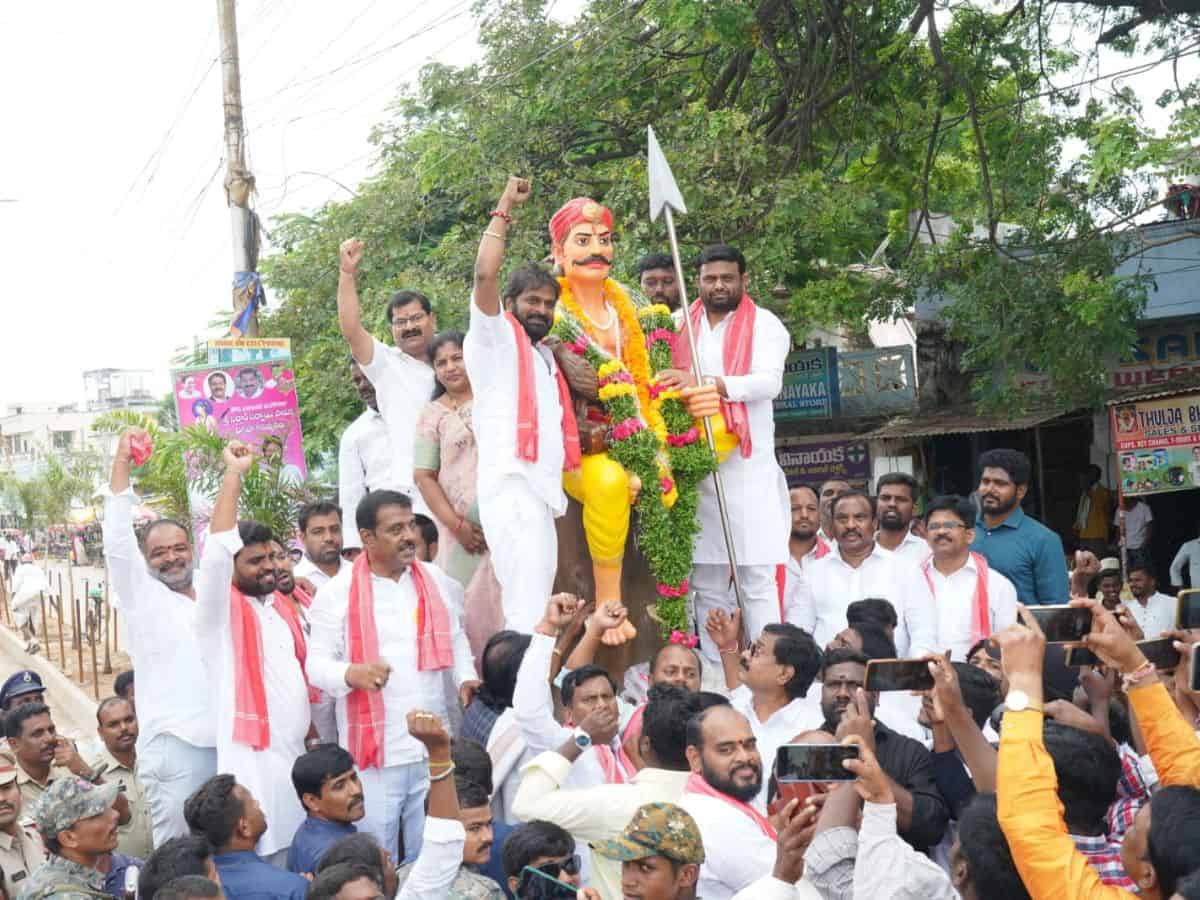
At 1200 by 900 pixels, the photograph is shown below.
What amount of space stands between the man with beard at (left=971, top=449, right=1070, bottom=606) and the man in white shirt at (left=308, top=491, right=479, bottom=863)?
2665mm

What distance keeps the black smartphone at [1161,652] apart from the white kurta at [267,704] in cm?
318

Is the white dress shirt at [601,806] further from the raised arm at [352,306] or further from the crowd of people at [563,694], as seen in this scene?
the raised arm at [352,306]

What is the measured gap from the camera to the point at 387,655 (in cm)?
593

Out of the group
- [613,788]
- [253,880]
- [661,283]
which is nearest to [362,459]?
[661,283]

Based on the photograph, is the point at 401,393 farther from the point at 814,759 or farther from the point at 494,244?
the point at 814,759

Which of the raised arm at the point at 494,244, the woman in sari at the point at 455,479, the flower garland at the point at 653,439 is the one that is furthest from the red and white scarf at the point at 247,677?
the flower garland at the point at 653,439

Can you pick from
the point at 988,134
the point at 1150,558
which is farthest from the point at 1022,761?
the point at 1150,558

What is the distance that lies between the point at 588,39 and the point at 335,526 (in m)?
7.12

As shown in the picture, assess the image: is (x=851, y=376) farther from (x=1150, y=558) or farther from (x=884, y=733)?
(x=884, y=733)

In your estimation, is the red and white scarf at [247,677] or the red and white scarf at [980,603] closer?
the red and white scarf at [247,677]

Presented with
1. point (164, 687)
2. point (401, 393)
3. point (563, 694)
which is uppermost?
point (401, 393)

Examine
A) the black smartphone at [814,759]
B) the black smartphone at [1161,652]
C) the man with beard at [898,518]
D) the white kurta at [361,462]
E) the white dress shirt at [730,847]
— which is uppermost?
the white kurta at [361,462]

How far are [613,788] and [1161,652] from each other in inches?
66.0

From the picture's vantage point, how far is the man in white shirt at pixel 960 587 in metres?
6.50
